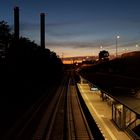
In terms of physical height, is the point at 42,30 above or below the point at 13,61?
above

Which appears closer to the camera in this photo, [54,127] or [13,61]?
[54,127]

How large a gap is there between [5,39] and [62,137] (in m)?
27.0

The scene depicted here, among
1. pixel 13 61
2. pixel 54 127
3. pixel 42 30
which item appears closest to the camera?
pixel 54 127

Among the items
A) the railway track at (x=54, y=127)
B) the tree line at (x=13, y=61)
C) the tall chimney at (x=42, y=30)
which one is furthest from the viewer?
the tall chimney at (x=42, y=30)

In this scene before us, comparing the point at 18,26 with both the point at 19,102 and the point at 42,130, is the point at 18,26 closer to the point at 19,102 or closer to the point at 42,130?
the point at 19,102

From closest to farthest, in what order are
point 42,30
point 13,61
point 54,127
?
point 54,127, point 13,61, point 42,30

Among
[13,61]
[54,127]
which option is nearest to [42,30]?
[13,61]

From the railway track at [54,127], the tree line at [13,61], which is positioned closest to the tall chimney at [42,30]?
the tree line at [13,61]

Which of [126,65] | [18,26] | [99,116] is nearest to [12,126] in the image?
Answer: [99,116]

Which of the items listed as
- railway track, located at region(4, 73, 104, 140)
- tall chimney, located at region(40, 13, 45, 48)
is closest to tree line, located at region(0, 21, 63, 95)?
railway track, located at region(4, 73, 104, 140)

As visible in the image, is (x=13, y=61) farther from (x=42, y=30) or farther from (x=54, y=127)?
(x=42, y=30)

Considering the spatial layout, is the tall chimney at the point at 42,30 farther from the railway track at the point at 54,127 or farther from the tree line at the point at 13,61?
the railway track at the point at 54,127

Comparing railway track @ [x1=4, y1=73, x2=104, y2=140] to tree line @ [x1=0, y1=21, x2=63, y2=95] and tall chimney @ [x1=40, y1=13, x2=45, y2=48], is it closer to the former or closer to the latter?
tree line @ [x1=0, y1=21, x2=63, y2=95]

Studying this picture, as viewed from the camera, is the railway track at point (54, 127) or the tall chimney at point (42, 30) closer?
the railway track at point (54, 127)
